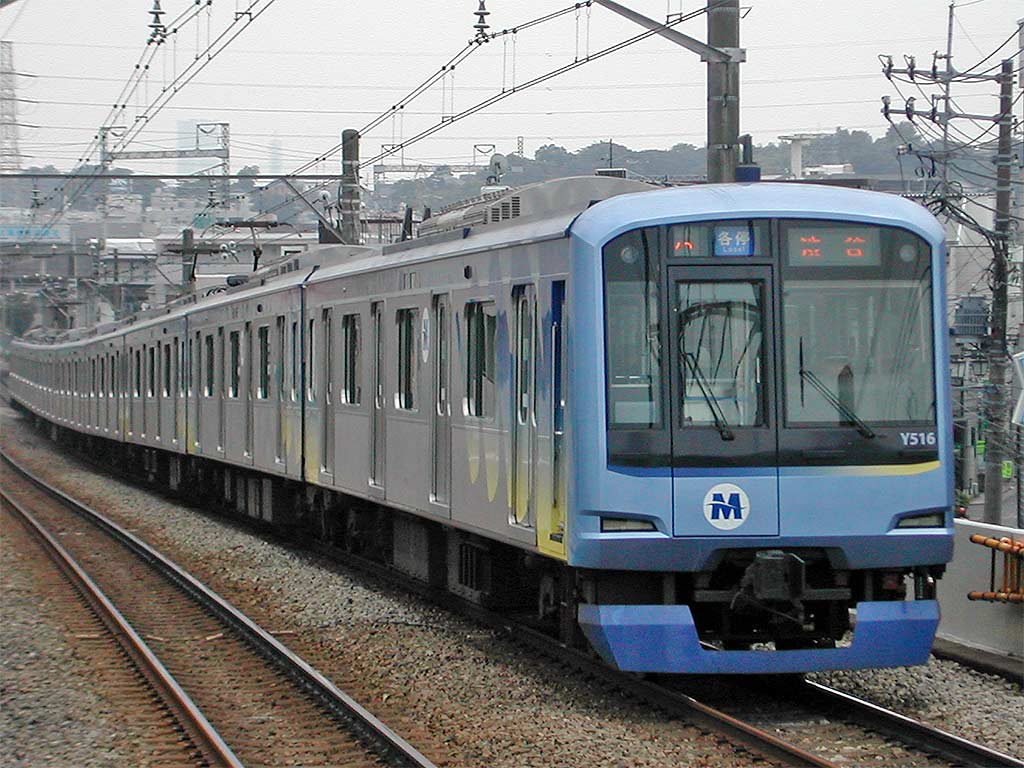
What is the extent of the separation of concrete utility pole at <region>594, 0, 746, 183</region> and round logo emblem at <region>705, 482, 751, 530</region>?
433cm

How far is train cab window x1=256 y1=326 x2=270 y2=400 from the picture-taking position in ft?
61.0

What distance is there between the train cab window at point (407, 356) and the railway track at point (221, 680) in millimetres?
1987

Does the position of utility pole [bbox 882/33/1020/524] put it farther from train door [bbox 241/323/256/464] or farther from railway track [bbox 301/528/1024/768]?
railway track [bbox 301/528/1024/768]

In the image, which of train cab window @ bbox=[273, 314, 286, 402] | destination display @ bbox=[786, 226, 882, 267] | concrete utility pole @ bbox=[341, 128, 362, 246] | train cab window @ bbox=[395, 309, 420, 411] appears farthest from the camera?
concrete utility pole @ bbox=[341, 128, 362, 246]

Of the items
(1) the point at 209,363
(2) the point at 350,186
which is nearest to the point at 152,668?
(1) the point at 209,363

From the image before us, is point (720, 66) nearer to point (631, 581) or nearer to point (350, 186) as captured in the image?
point (631, 581)

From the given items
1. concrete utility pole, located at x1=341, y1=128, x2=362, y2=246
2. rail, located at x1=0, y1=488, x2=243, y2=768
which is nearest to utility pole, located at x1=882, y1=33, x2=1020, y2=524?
concrete utility pole, located at x1=341, y1=128, x2=362, y2=246

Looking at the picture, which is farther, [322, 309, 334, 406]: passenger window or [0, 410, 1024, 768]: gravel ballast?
Answer: [322, 309, 334, 406]: passenger window

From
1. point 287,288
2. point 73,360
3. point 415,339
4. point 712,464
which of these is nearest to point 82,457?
point 73,360

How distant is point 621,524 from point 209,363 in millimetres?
14846

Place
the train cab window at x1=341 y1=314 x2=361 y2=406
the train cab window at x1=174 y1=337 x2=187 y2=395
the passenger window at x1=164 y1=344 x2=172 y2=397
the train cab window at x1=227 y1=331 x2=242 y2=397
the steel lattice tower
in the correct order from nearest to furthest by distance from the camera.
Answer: the train cab window at x1=341 y1=314 x2=361 y2=406 → the train cab window at x1=227 y1=331 x2=242 y2=397 → the train cab window at x1=174 y1=337 x2=187 y2=395 → the passenger window at x1=164 y1=344 x2=172 y2=397 → the steel lattice tower

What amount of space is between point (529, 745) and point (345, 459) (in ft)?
23.3

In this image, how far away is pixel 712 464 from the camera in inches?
336

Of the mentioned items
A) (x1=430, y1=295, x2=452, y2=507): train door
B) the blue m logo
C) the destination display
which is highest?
the destination display
